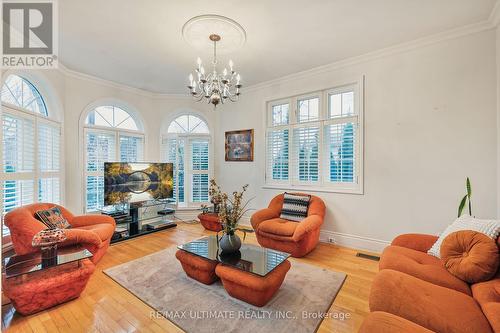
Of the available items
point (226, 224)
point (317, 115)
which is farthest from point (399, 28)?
point (226, 224)

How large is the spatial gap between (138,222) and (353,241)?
3.84 m

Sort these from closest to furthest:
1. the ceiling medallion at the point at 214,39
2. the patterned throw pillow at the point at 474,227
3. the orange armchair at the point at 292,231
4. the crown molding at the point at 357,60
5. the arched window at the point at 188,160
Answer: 1. the patterned throw pillow at the point at 474,227
2. the ceiling medallion at the point at 214,39
3. the crown molding at the point at 357,60
4. the orange armchair at the point at 292,231
5. the arched window at the point at 188,160

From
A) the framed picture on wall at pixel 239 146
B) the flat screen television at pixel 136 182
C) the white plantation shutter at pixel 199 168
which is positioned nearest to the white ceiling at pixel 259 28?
the framed picture on wall at pixel 239 146

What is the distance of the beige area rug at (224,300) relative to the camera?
211 cm

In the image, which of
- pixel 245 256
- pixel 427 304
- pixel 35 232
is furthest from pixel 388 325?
pixel 35 232

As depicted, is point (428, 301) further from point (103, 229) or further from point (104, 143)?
point (104, 143)

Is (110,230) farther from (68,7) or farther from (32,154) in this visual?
(68,7)

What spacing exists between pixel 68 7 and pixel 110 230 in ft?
8.83

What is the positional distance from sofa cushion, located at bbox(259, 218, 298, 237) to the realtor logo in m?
3.64

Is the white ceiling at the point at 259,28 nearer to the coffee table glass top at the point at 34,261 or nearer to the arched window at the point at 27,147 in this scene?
the arched window at the point at 27,147

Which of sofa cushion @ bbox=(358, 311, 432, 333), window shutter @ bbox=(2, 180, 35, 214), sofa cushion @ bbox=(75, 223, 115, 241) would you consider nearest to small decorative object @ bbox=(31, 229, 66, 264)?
sofa cushion @ bbox=(75, 223, 115, 241)

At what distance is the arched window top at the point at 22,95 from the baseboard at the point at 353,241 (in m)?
4.85

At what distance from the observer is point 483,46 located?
291cm

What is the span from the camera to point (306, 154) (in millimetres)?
4328
